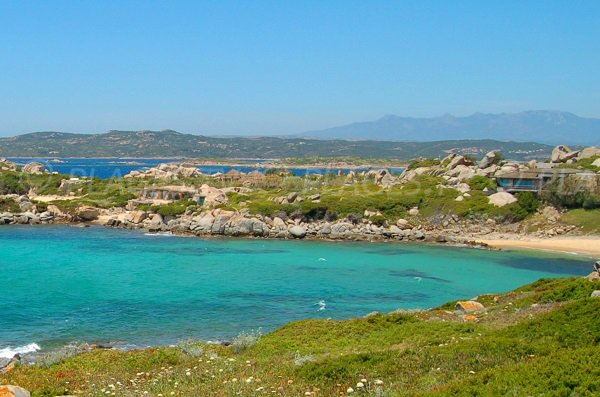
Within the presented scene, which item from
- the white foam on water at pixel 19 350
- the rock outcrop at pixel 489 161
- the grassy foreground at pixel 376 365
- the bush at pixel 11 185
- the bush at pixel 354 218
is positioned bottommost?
the white foam on water at pixel 19 350

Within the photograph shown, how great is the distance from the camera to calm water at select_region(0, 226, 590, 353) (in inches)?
1043

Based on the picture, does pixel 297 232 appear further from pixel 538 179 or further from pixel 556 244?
pixel 538 179

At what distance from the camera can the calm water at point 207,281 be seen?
86.9ft

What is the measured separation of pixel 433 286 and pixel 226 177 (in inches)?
2524

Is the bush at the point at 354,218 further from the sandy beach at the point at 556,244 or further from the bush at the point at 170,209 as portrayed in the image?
the bush at the point at 170,209

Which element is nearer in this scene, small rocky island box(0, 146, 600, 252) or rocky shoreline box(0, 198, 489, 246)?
rocky shoreline box(0, 198, 489, 246)

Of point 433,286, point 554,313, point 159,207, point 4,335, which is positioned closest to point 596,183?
point 433,286

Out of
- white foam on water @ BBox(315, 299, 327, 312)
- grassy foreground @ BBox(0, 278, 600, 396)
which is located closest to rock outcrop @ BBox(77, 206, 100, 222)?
white foam on water @ BBox(315, 299, 327, 312)

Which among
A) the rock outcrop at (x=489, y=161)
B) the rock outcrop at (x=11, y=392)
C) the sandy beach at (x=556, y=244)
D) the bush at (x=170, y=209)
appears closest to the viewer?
the rock outcrop at (x=11, y=392)

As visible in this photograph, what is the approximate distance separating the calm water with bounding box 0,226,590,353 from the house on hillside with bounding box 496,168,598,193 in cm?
1732

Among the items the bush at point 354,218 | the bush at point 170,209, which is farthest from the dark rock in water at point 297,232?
the bush at point 170,209

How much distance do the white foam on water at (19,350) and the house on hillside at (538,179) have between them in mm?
53436

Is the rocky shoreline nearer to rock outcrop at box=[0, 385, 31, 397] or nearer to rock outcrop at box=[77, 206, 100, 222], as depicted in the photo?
rock outcrop at box=[77, 206, 100, 222]

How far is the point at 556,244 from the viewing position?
52.1 metres
